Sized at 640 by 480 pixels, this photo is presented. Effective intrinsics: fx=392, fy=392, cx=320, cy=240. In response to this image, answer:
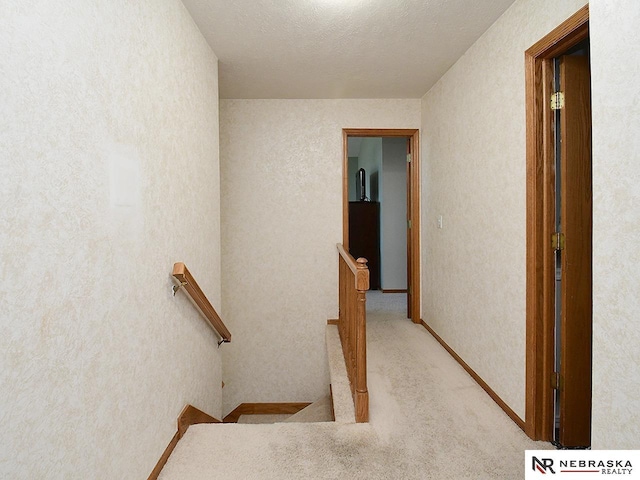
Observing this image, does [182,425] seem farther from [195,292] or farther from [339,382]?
[339,382]

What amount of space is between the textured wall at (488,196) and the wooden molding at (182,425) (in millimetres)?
1889

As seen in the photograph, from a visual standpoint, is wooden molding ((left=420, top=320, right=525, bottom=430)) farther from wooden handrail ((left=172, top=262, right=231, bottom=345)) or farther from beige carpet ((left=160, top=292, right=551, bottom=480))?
wooden handrail ((left=172, top=262, right=231, bottom=345))

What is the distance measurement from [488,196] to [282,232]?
223 cm

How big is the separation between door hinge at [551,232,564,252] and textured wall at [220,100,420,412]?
241cm

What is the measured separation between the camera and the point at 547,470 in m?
1.75

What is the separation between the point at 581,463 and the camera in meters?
1.50

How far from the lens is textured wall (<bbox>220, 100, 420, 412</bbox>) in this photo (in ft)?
13.7

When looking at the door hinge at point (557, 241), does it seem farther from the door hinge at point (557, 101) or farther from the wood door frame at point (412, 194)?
the wood door frame at point (412, 194)

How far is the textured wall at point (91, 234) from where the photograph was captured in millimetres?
966

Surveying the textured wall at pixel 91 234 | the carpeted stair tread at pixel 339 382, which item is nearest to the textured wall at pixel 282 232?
the carpeted stair tread at pixel 339 382

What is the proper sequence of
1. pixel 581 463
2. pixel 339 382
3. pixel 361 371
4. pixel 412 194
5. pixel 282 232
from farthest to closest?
pixel 412 194, pixel 282 232, pixel 339 382, pixel 361 371, pixel 581 463

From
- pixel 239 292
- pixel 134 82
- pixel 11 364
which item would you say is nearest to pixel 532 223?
pixel 134 82

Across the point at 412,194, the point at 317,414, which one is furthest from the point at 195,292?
the point at 412,194

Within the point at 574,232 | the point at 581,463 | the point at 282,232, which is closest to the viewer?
the point at 581,463
